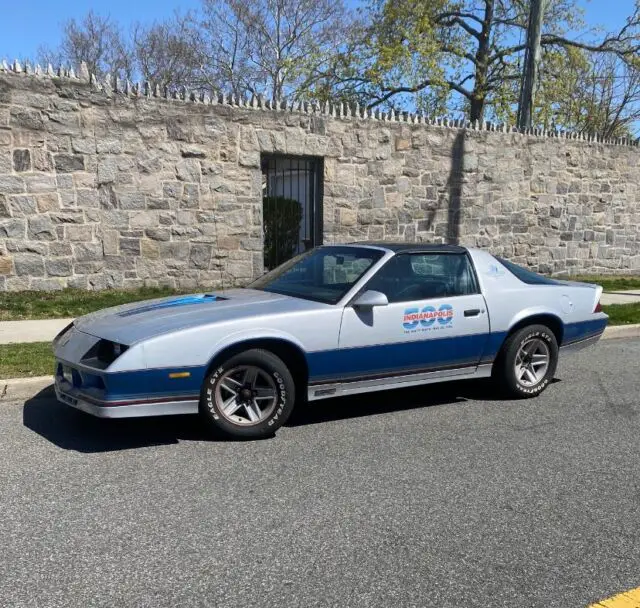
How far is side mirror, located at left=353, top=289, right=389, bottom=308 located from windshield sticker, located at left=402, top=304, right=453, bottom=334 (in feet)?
1.00

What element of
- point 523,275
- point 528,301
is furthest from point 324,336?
point 523,275

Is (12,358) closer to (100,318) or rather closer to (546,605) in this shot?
(100,318)

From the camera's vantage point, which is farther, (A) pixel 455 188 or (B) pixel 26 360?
(A) pixel 455 188

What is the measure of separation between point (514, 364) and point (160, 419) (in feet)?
10.3

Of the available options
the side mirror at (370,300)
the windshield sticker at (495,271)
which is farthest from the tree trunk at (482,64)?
the side mirror at (370,300)

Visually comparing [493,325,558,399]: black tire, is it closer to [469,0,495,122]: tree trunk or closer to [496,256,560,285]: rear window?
[496,256,560,285]: rear window

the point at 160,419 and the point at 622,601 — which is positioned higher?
the point at 622,601

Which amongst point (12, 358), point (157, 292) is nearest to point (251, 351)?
point (12, 358)

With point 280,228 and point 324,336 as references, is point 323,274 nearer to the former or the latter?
point 324,336

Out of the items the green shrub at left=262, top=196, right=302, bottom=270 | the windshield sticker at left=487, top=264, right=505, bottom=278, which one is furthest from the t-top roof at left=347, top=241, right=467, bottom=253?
the green shrub at left=262, top=196, right=302, bottom=270

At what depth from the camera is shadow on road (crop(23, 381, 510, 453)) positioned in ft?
16.5

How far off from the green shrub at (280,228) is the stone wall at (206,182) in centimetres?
61

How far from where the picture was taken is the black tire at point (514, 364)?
6293mm

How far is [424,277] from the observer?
600cm
